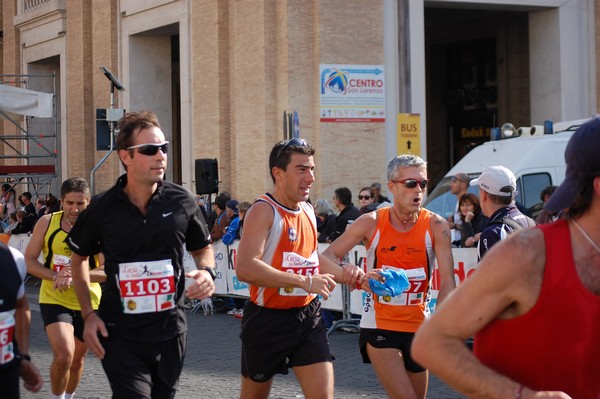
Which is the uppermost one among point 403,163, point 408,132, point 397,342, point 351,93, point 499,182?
point 351,93

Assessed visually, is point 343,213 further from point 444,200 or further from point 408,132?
point 408,132

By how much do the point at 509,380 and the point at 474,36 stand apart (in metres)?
31.9

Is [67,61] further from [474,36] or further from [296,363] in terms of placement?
[296,363]

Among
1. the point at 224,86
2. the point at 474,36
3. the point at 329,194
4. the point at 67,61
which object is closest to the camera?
the point at 329,194

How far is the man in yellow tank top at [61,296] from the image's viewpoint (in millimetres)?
8312

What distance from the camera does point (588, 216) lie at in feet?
10.0

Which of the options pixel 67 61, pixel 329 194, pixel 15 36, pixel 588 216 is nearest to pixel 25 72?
pixel 15 36

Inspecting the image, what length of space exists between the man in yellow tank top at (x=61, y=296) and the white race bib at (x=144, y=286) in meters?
2.52

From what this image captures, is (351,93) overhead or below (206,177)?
overhead

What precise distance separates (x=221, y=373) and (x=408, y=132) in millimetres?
13230

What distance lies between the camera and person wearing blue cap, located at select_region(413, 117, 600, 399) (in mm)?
2958

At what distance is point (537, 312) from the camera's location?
2.97 m

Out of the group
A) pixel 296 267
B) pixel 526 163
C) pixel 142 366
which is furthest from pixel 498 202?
pixel 526 163

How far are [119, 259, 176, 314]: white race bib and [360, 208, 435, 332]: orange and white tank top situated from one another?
184 cm
